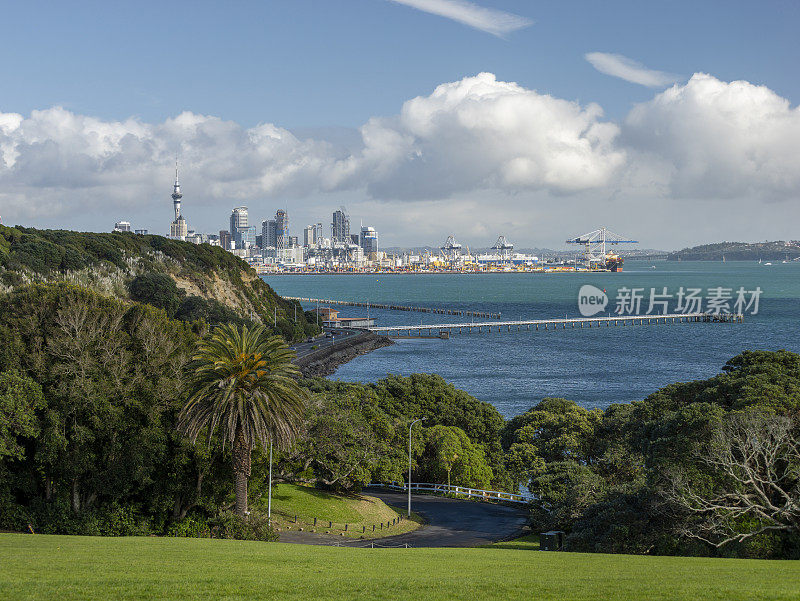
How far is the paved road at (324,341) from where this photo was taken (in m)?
101

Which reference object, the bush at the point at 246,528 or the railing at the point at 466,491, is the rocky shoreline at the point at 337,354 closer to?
the railing at the point at 466,491

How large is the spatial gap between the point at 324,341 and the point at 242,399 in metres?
89.4

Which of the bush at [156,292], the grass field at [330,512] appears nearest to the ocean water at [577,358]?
the bush at [156,292]

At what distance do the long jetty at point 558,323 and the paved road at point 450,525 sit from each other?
98661 mm

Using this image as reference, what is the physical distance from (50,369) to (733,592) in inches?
956

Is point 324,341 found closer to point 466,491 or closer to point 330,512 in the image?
point 466,491

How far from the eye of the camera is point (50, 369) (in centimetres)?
2856

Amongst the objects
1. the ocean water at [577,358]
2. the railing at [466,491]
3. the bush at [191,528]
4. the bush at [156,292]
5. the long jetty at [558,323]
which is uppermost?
the bush at [156,292]

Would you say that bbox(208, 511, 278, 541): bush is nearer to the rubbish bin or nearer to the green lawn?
the green lawn

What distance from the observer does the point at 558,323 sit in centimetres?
15838

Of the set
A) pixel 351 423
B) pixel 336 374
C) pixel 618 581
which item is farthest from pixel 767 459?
pixel 336 374

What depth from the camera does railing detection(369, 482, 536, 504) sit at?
3922 cm

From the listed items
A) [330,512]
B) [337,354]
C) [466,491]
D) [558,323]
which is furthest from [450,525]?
[558,323]

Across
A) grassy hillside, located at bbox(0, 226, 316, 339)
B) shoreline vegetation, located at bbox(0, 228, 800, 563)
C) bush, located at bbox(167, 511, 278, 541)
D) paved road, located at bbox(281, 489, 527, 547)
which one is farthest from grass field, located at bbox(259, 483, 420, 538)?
grassy hillside, located at bbox(0, 226, 316, 339)
